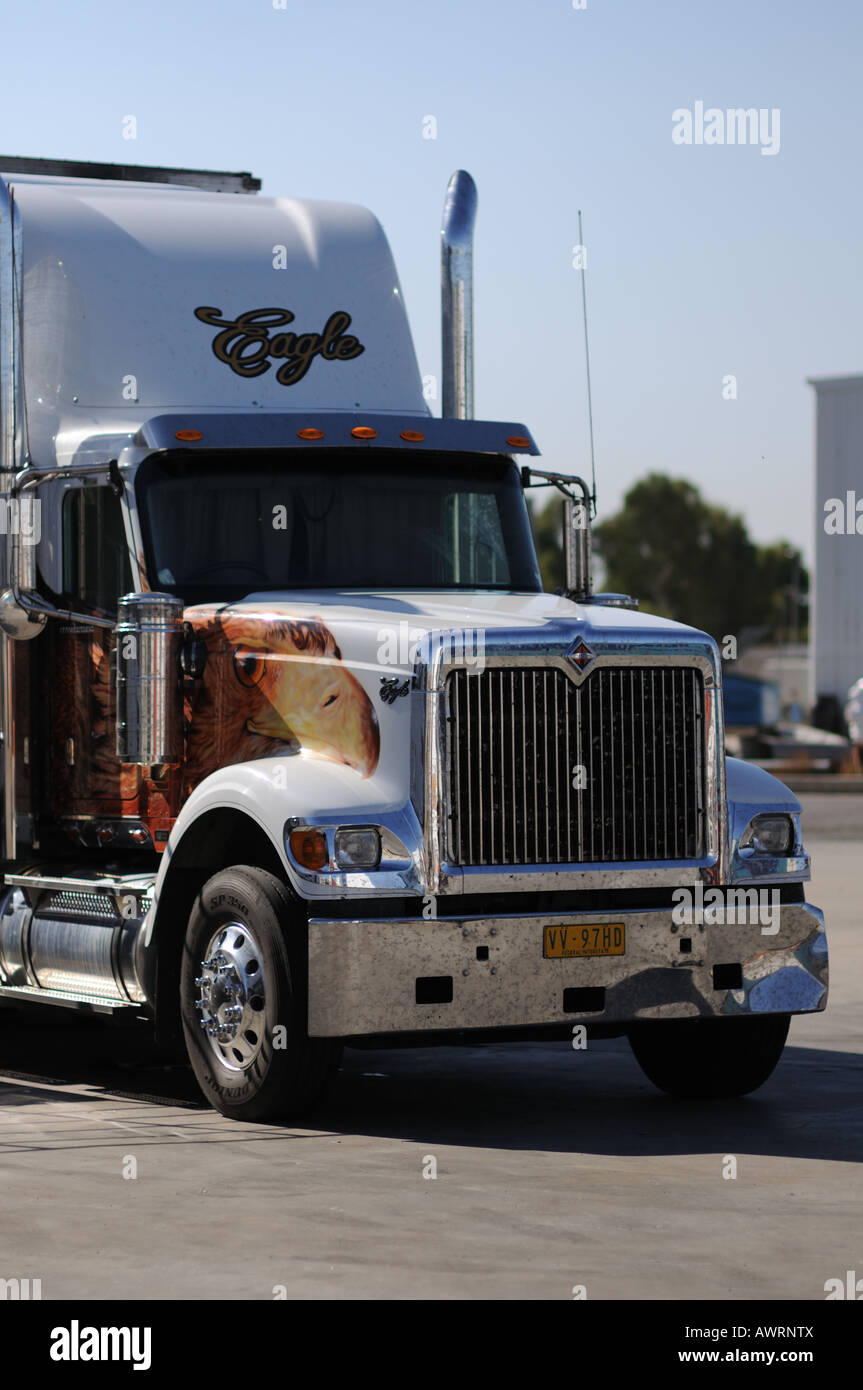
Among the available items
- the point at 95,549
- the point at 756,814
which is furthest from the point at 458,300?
the point at 756,814

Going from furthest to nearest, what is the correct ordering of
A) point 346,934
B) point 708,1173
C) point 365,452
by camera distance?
point 365,452 < point 346,934 < point 708,1173

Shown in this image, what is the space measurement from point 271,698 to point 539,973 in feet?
5.84

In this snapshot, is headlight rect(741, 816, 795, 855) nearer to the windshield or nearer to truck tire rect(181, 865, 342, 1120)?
the windshield

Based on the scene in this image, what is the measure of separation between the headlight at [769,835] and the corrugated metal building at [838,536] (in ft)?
181

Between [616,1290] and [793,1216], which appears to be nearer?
[616,1290]

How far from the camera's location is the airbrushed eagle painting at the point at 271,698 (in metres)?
10.3

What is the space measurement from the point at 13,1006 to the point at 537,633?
4.57 meters

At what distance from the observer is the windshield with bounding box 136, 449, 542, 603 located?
11398mm

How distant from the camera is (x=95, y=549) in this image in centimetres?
1182

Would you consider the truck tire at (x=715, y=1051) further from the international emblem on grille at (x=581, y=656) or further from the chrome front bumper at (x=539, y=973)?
the international emblem on grille at (x=581, y=656)

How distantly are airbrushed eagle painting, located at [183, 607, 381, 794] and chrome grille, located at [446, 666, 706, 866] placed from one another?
460 millimetres

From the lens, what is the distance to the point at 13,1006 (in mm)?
13125
